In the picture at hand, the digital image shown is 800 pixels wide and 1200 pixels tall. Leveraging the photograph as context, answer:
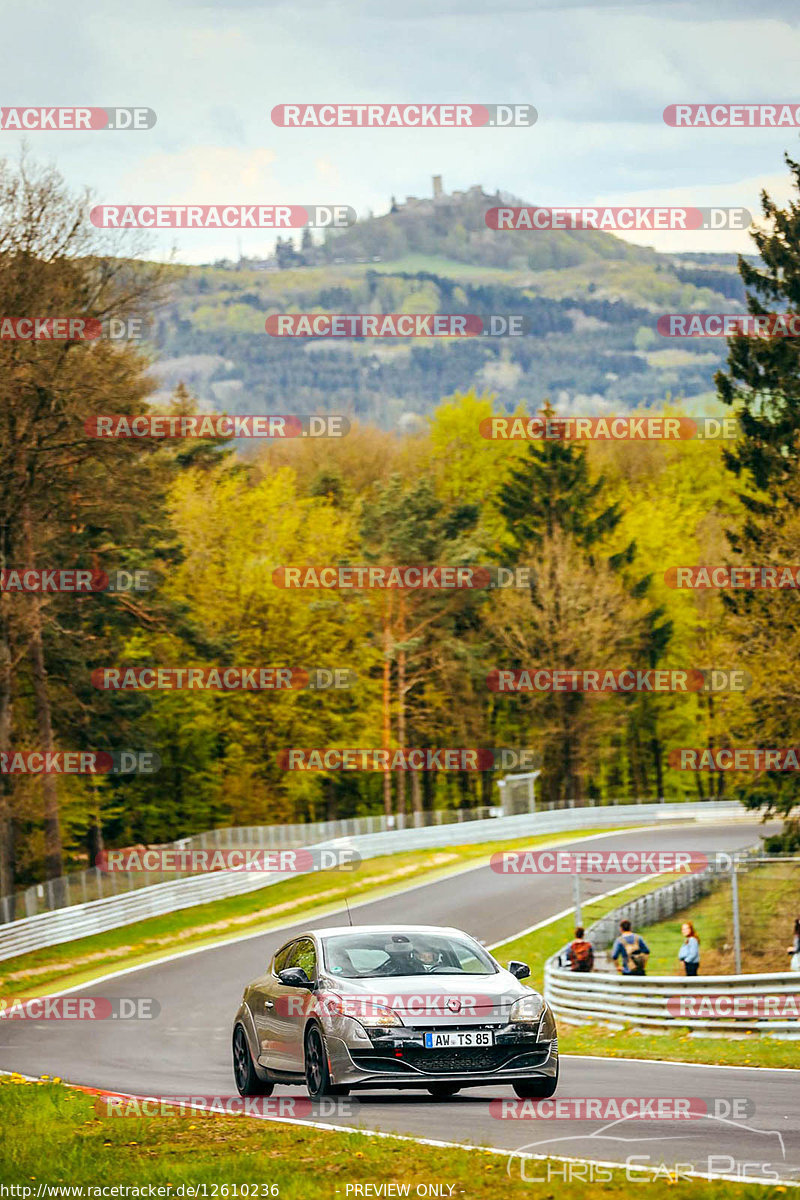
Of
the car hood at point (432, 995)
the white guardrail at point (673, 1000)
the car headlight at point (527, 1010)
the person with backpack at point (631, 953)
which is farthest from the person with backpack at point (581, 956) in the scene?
the car headlight at point (527, 1010)

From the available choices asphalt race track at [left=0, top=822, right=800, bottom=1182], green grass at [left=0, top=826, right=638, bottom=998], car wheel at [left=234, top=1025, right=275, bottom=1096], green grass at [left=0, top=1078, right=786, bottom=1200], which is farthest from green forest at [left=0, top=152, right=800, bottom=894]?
green grass at [left=0, top=1078, right=786, bottom=1200]

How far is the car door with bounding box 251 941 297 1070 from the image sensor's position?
13.0 m

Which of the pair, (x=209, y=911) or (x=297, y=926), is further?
(x=209, y=911)

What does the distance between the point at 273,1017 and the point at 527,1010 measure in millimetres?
2308

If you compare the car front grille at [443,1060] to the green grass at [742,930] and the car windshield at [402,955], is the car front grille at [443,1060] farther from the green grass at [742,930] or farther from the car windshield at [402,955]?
the green grass at [742,930]

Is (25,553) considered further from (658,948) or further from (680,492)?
(680,492)

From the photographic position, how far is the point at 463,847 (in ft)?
187

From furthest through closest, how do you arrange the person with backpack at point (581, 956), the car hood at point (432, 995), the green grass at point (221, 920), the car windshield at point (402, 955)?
the green grass at point (221, 920)
the person with backpack at point (581, 956)
the car windshield at point (402, 955)
the car hood at point (432, 995)

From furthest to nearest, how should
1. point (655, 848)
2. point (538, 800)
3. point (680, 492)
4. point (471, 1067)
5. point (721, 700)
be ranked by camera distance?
point (680, 492), point (538, 800), point (655, 848), point (721, 700), point (471, 1067)

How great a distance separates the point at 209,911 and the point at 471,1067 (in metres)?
33.5

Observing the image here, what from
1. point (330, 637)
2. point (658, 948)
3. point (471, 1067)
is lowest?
point (658, 948)

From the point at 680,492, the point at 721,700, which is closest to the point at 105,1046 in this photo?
the point at 721,700

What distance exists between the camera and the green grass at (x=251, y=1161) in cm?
870

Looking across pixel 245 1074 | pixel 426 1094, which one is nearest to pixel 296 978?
pixel 245 1074
